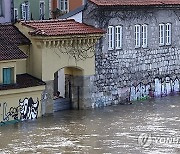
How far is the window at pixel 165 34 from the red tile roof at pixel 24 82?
36.1 feet

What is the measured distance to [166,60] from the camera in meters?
47.9

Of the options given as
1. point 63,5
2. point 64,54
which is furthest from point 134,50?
point 63,5

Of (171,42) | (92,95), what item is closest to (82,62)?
(92,95)

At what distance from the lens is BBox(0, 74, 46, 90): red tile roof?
37331 millimetres

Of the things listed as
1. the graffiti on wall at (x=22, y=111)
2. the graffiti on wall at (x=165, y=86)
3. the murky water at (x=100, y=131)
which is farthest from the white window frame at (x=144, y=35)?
the graffiti on wall at (x=22, y=111)

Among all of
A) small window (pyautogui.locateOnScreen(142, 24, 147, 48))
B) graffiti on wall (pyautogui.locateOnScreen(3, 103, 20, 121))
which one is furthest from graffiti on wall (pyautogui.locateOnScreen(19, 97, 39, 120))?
small window (pyautogui.locateOnScreen(142, 24, 147, 48))

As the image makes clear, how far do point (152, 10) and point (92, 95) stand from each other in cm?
724

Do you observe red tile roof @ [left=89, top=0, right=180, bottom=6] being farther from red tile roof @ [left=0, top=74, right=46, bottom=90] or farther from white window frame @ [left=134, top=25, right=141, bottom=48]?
red tile roof @ [left=0, top=74, right=46, bottom=90]

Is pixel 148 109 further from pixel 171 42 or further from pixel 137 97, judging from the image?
pixel 171 42

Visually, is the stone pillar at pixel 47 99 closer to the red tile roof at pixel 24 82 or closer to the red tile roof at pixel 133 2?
the red tile roof at pixel 24 82

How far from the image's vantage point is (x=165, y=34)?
4747cm

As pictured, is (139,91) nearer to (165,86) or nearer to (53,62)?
(165,86)

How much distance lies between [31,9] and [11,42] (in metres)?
13.3

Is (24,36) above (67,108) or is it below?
above
